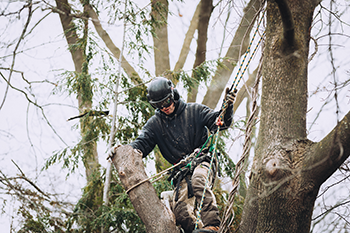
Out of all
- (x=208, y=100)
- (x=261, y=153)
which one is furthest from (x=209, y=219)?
(x=208, y=100)

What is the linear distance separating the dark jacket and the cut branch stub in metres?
0.66

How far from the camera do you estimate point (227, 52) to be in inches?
324

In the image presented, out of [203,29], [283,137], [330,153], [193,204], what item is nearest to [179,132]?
[193,204]

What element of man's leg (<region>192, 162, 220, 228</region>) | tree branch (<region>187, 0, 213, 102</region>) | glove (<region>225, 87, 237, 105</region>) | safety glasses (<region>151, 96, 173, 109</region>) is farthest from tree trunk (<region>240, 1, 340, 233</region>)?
tree branch (<region>187, 0, 213, 102</region>)

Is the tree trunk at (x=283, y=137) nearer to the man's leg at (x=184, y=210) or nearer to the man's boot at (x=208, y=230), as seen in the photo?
the man's boot at (x=208, y=230)

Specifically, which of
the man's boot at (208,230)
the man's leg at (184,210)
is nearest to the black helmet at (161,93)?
the man's leg at (184,210)

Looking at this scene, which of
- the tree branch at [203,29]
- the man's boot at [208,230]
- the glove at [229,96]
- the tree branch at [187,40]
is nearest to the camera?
the man's boot at [208,230]

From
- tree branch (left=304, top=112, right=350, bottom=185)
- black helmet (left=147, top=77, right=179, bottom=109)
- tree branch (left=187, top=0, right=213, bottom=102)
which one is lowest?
tree branch (left=304, top=112, right=350, bottom=185)

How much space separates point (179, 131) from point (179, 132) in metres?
0.01

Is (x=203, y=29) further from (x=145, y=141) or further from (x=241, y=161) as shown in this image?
(x=241, y=161)

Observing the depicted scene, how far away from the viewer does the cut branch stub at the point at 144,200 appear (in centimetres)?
276

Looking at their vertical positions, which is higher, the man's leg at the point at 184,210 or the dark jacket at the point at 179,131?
the dark jacket at the point at 179,131

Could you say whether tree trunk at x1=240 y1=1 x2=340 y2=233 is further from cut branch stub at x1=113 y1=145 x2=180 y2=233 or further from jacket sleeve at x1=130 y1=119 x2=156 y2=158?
jacket sleeve at x1=130 y1=119 x2=156 y2=158

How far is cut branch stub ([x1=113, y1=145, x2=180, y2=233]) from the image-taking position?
9.05 feet
